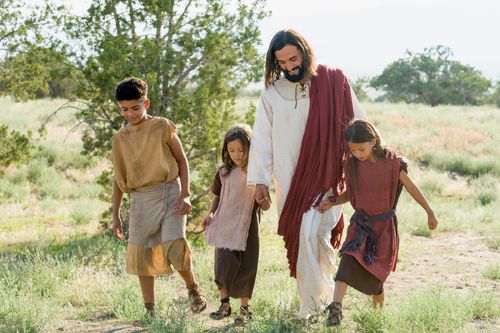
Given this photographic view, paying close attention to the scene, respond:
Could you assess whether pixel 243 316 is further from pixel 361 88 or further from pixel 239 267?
pixel 361 88

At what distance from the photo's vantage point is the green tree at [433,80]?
4422 cm

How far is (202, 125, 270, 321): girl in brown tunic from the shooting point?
5.59 meters

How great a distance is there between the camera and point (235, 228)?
5.59 m

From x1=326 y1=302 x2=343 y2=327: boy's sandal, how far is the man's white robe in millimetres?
402

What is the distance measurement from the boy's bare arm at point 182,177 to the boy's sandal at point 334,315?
126cm

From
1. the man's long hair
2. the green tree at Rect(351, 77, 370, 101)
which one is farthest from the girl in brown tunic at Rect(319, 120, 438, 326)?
the green tree at Rect(351, 77, 370, 101)

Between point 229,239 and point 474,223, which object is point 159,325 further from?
point 474,223

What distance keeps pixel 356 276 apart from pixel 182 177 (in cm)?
141

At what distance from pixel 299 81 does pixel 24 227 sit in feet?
20.9

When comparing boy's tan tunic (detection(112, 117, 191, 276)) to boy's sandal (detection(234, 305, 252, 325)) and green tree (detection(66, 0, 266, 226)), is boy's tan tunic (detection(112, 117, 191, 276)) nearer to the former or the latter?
boy's sandal (detection(234, 305, 252, 325))

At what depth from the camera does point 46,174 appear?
1476 cm

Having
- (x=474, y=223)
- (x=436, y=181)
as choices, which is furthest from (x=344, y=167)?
(x=436, y=181)

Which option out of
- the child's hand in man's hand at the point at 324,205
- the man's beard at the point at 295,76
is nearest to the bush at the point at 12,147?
the man's beard at the point at 295,76

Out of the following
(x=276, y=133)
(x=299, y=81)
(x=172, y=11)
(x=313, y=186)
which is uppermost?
(x=172, y=11)
